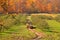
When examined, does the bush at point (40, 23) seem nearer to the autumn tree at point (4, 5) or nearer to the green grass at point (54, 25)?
the green grass at point (54, 25)

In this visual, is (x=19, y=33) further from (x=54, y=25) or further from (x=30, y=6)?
(x=54, y=25)

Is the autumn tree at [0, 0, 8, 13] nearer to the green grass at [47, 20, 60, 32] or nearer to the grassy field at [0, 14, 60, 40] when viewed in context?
the grassy field at [0, 14, 60, 40]

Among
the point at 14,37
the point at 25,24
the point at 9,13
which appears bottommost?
the point at 14,37

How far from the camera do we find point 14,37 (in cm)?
554

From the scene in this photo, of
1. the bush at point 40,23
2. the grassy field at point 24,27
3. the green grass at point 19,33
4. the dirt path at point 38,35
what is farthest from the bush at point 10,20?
the dirt path at point 38,35

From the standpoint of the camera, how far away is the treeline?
5.82m

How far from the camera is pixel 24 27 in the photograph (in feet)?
18.6

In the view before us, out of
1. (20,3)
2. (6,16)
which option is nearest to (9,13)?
(6,16)

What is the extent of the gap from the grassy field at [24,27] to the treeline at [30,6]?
21cm

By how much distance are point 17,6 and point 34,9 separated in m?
0.60

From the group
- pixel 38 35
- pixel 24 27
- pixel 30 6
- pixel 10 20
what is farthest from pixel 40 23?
pixel 10 20

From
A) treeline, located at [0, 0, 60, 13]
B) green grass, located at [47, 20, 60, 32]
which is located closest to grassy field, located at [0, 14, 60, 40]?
green grass, located at [47, 20, 60, 32]

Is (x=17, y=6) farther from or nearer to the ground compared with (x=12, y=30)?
farther from the ground

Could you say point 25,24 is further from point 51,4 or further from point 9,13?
point 51,4
